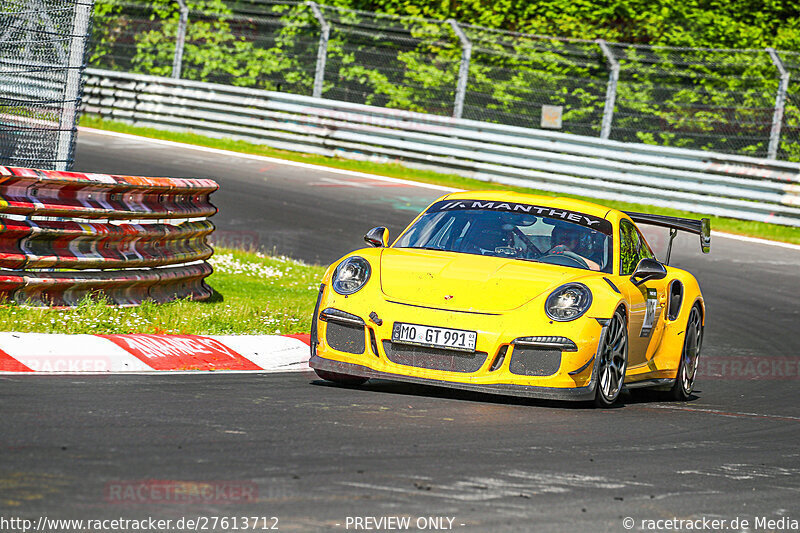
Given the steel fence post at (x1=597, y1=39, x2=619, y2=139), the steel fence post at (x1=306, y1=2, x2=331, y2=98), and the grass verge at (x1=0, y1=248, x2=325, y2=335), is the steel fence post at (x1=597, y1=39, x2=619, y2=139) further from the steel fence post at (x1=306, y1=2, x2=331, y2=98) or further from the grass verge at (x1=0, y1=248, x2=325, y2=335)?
the grass verge at (x1=0, y1=248, x2=325, y2=335)

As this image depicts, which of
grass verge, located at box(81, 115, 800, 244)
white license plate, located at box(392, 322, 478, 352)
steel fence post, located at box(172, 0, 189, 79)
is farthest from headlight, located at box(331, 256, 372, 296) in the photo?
steel fence post, located at box(172, 0, 189, 79)

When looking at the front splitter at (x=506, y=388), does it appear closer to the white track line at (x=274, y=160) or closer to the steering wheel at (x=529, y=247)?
the steering wheel at (x=529, y=247)

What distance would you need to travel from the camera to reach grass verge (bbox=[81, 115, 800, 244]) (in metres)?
18.9

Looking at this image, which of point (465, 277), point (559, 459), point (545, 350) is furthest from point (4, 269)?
point (559, 459)

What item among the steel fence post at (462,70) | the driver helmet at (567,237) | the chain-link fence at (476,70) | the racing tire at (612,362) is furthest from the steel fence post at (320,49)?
the racing tire at (612,362)

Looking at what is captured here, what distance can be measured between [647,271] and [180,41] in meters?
17.9

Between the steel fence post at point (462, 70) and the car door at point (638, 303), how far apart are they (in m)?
13.3

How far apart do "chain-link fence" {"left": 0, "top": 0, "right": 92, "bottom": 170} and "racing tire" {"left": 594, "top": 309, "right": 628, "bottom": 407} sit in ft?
15.3

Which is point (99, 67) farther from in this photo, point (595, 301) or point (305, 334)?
point (595, 301)

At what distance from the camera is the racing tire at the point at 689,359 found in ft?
28.9

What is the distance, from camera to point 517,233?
8398 mm

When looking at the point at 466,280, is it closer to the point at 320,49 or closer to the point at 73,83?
the point at 73,83

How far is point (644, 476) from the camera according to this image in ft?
18.1

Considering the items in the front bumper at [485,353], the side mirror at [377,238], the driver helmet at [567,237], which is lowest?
the front bumper at [485,353]
